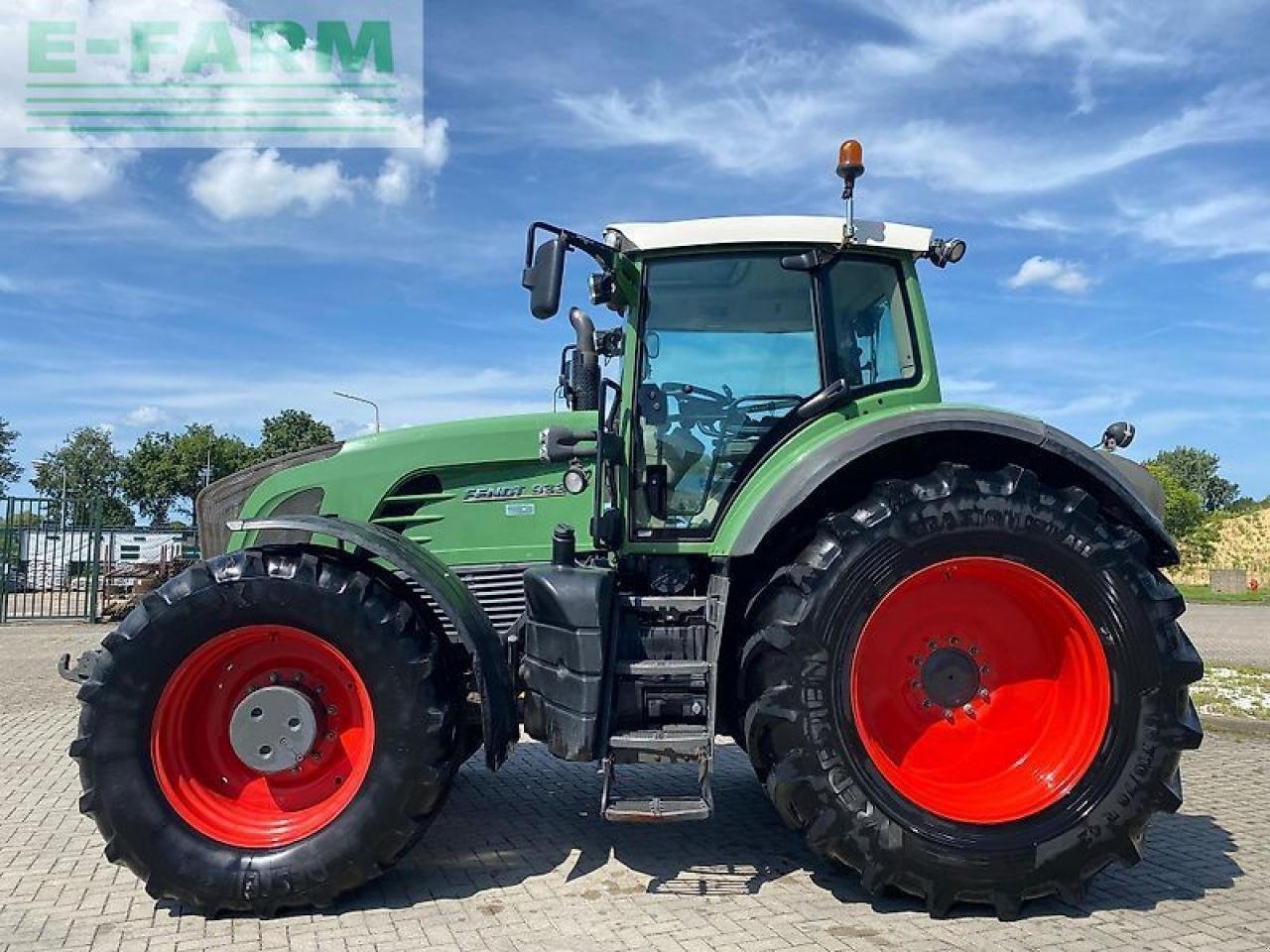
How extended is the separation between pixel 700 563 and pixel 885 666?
93cm

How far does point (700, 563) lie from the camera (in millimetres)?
4590

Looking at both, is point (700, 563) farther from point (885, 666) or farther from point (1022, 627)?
point (1022, 627)

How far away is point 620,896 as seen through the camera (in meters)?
4.02

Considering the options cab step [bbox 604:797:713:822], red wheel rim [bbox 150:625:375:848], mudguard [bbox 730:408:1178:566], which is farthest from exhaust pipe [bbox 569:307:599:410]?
cab step [bbox 604:797:713:822]

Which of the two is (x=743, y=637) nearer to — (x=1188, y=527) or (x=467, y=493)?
(x=467, y=493)

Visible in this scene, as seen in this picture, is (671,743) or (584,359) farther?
(584,359)

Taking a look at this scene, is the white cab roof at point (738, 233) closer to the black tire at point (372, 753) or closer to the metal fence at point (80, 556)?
the black tire at point (372, 753)

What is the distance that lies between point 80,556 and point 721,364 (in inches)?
677

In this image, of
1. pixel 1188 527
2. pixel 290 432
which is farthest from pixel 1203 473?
pixel 290 432

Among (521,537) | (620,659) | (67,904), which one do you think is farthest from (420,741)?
(67,904)

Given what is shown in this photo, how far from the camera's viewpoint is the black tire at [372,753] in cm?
380

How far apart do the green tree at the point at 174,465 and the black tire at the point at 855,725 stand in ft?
150

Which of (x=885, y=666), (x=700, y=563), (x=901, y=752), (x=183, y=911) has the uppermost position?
(x=700, y=563)

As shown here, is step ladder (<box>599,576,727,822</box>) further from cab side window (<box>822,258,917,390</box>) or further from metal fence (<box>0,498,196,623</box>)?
metal fence (<box>0,498,196,623</box>)
